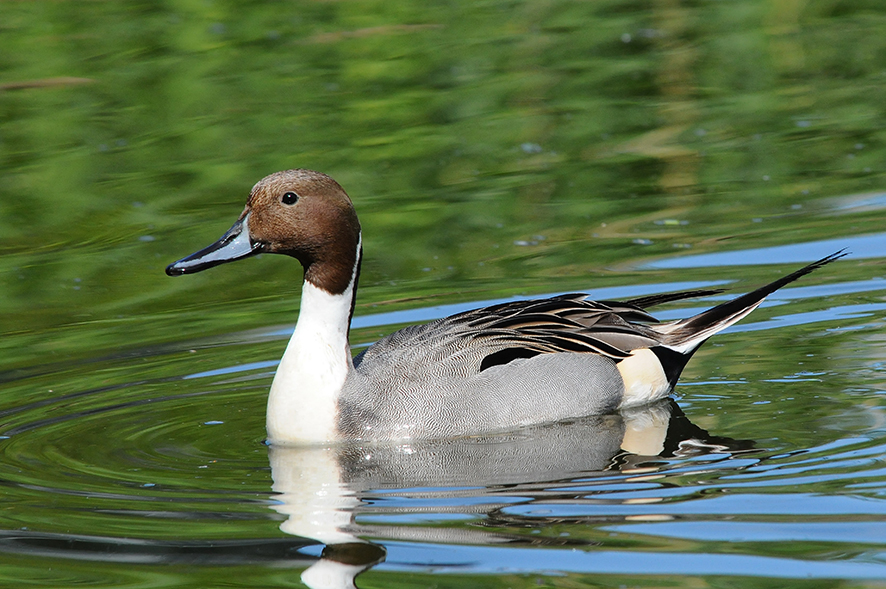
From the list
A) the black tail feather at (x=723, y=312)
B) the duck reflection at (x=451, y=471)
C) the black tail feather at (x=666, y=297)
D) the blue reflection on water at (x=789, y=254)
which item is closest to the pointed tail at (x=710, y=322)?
the black tail feather at (x=723, y=312)

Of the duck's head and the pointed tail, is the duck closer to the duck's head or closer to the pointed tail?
the duck's head

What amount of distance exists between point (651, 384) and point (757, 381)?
50 cm

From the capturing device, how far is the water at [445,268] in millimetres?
4941

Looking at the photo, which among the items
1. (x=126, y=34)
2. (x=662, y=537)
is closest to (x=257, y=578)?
(x=662, y=537)

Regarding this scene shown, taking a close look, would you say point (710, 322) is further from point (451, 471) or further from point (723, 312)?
point (451, 471)

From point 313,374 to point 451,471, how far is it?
857mm

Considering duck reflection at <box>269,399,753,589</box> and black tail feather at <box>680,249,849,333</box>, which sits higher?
black tail feather at <box>680,249,849,333</box>

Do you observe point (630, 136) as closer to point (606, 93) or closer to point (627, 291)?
point (606, 93)

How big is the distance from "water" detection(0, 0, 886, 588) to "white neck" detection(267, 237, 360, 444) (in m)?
0.11

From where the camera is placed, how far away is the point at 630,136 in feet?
37.3

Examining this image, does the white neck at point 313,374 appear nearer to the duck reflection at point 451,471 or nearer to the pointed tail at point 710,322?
the duck reflection at point 451,471

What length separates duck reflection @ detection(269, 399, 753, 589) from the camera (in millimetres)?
4969

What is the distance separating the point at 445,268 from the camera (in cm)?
877

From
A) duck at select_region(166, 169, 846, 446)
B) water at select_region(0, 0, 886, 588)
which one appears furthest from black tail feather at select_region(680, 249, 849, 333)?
water at select_region(0, 0, 886, 588)
